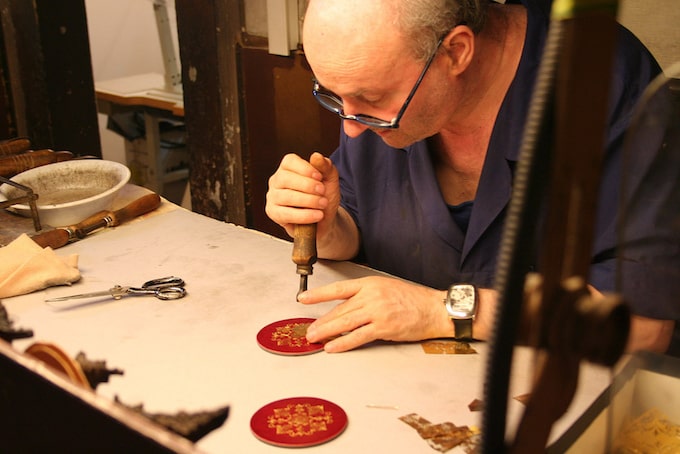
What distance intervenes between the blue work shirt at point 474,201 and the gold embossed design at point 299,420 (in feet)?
2.24

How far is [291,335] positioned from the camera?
65.7 inches

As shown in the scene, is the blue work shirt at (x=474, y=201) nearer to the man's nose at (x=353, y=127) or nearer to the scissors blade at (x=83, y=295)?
the man's nose at (x=353, y=127)

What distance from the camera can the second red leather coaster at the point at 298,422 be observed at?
1309 millimetres

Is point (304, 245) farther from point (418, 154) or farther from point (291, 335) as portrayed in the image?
point (418, 154)

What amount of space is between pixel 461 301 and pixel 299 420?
51 cm

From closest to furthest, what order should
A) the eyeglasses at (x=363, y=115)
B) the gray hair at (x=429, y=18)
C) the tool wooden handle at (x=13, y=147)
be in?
the gray hair at (x=429, y=18), the eyeglasses at (x=363, y=115), the tool wooden handle at (x=13, y=147)

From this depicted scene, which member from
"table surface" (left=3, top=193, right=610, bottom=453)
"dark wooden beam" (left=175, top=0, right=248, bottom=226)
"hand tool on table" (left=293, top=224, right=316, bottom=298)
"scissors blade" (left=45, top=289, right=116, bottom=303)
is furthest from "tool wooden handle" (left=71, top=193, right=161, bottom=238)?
"dark wooden beam" (left=175, top=0, right=248, bottom=226)

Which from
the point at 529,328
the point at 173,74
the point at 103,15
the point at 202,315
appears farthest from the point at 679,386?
the point at 103,15

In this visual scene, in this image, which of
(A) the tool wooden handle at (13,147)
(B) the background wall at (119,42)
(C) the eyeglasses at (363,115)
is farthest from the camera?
(B) the background wall at (119,42)

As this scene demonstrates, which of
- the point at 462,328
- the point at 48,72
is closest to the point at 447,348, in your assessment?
the point at 462,328

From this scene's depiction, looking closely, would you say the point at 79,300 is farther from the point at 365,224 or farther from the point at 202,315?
the point at 365,224

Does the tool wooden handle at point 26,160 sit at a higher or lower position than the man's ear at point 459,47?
lower

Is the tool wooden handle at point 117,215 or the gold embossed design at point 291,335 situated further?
the tool wooden handle at point 117,215

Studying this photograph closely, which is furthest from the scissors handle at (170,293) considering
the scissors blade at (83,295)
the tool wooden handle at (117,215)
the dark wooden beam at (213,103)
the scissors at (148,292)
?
the dark wooden beam at (213,103)
